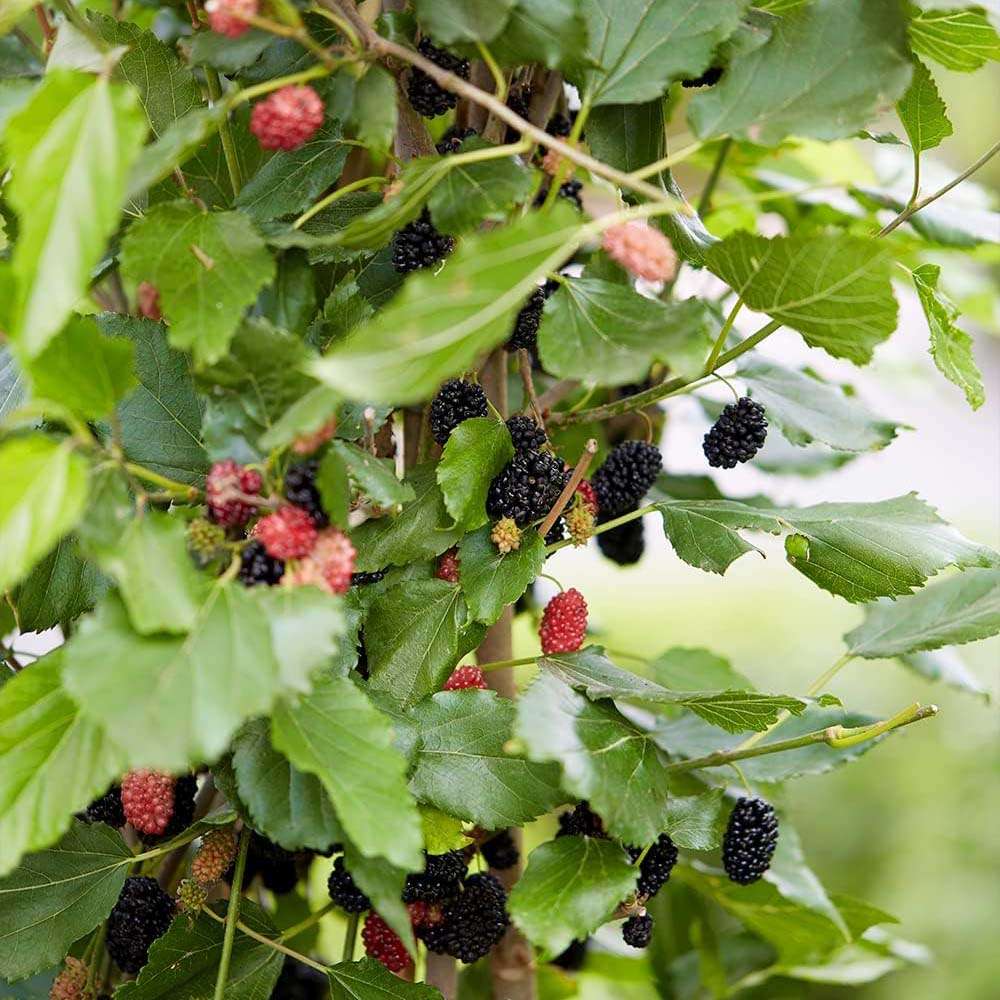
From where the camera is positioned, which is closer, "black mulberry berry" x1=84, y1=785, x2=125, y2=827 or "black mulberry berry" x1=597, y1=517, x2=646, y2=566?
"black mulberry berry" x1=84, y1=785, x2=125, y2=827

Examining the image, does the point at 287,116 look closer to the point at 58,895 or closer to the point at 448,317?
the point at 448,317

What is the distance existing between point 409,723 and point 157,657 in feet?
0.49

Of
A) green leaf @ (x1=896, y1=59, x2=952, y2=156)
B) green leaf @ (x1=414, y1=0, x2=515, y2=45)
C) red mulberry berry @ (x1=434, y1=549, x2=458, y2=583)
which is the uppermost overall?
green leaf @ (x1=414, y1=0, x2=515, y2=45)

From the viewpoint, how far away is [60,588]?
0.50m

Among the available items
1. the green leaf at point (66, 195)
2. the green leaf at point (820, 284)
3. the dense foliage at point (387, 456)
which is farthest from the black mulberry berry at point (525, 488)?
the green leaf at point (66, 195)

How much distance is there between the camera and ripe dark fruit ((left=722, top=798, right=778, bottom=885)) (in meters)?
0.56

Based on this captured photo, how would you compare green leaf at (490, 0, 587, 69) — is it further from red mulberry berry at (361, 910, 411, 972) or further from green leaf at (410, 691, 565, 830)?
red mulberry berry at (361, 910, 411, 972)

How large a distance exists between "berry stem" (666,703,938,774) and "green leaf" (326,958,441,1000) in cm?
15

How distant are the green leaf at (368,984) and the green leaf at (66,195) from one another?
1.05 ft

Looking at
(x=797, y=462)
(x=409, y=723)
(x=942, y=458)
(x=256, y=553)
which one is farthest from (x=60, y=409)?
(x=942, y=458)

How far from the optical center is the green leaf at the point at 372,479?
0.40 metres

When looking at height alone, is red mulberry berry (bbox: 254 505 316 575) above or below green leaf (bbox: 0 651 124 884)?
above

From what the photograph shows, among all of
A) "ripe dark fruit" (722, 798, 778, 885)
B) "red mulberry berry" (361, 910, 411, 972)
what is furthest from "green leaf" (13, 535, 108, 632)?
"ripe dark fruit" (722, 798, 778, 885)

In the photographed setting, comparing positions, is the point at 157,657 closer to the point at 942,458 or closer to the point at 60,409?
the point at 60,409
